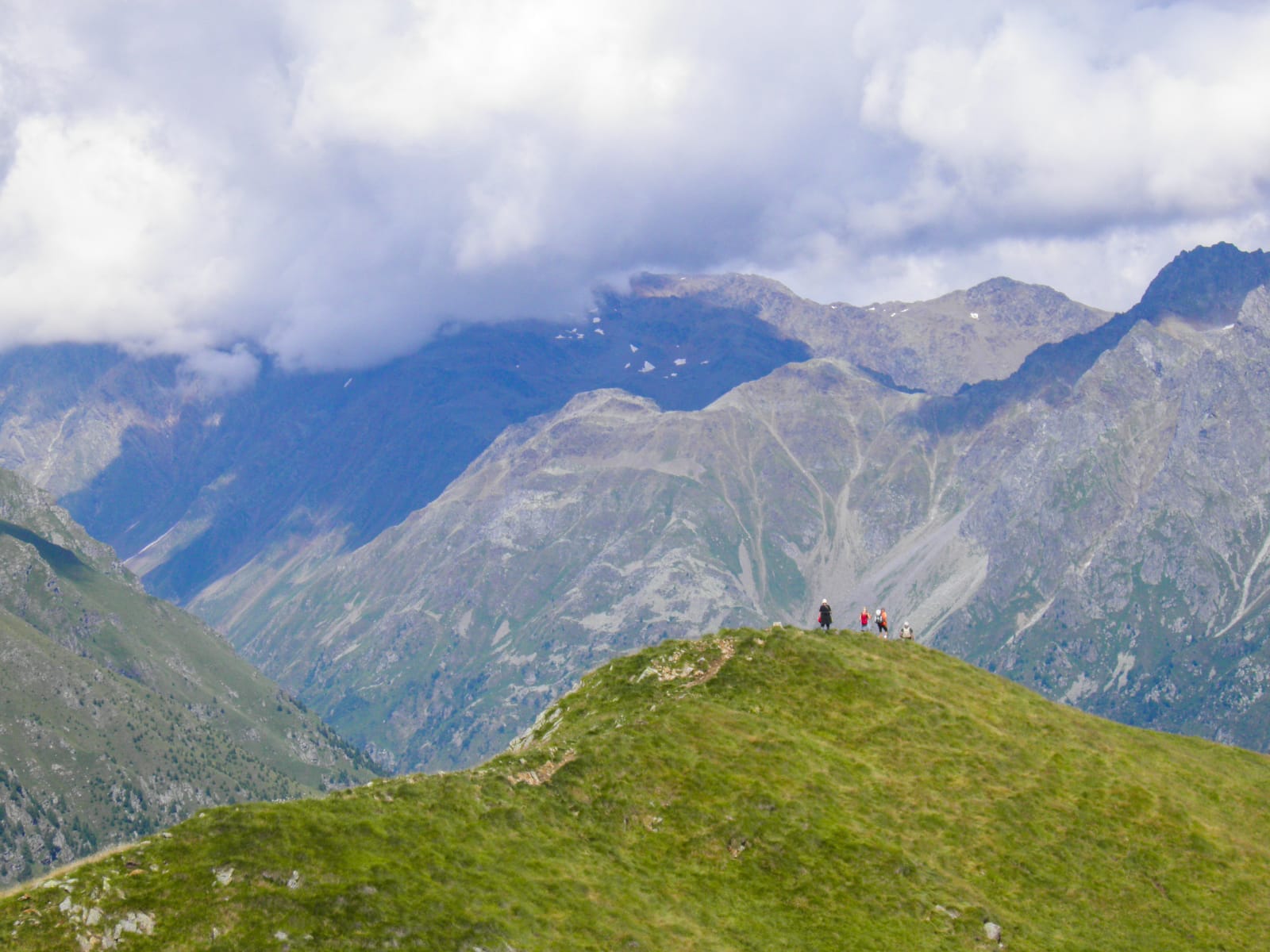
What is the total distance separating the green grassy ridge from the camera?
43219 mm

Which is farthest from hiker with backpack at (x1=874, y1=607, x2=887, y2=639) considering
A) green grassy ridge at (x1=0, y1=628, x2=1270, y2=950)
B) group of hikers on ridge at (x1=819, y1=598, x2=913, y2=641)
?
green grassy ridge at (x1=0, y1=628, x2=1270, y2=950)

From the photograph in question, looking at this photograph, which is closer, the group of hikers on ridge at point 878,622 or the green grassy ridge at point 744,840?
the green grassy ridge at point 744,840

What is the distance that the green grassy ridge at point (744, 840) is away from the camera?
43219 millimetres

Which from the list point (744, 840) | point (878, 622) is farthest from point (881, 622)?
point (744, 840)

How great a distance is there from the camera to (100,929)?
39.6m

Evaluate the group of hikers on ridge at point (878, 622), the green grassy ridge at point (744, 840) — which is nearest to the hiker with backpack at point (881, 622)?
the group of hikers on ridge at point (878, 622)

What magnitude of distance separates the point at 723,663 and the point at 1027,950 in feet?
94.7

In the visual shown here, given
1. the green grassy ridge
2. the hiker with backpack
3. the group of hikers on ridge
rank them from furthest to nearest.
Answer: the hiker with backpack
the group of hikers on ridge
the green grassy ridge

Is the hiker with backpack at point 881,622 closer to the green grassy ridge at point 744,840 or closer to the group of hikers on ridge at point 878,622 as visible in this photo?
the group of hikers on ridge at point 878,622

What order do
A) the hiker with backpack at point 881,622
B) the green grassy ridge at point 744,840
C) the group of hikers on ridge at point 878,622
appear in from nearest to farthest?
1. the green grassy ridge at point 744,840
2. the group of hikers on ridge at point 878,622
3. the hiker with backpack at point 881,622

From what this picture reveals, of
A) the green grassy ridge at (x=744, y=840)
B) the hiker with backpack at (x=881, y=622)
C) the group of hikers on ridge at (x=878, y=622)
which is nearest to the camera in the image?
the green grassy ridge at (x=744, y=840)

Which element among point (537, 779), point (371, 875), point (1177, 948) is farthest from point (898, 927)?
point (371, 875)

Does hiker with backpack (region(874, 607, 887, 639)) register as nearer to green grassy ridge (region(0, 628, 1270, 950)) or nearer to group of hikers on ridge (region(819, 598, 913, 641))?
group of hikers on ridge (region(819, 598, 913, 641))

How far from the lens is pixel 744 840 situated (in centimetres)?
5556
